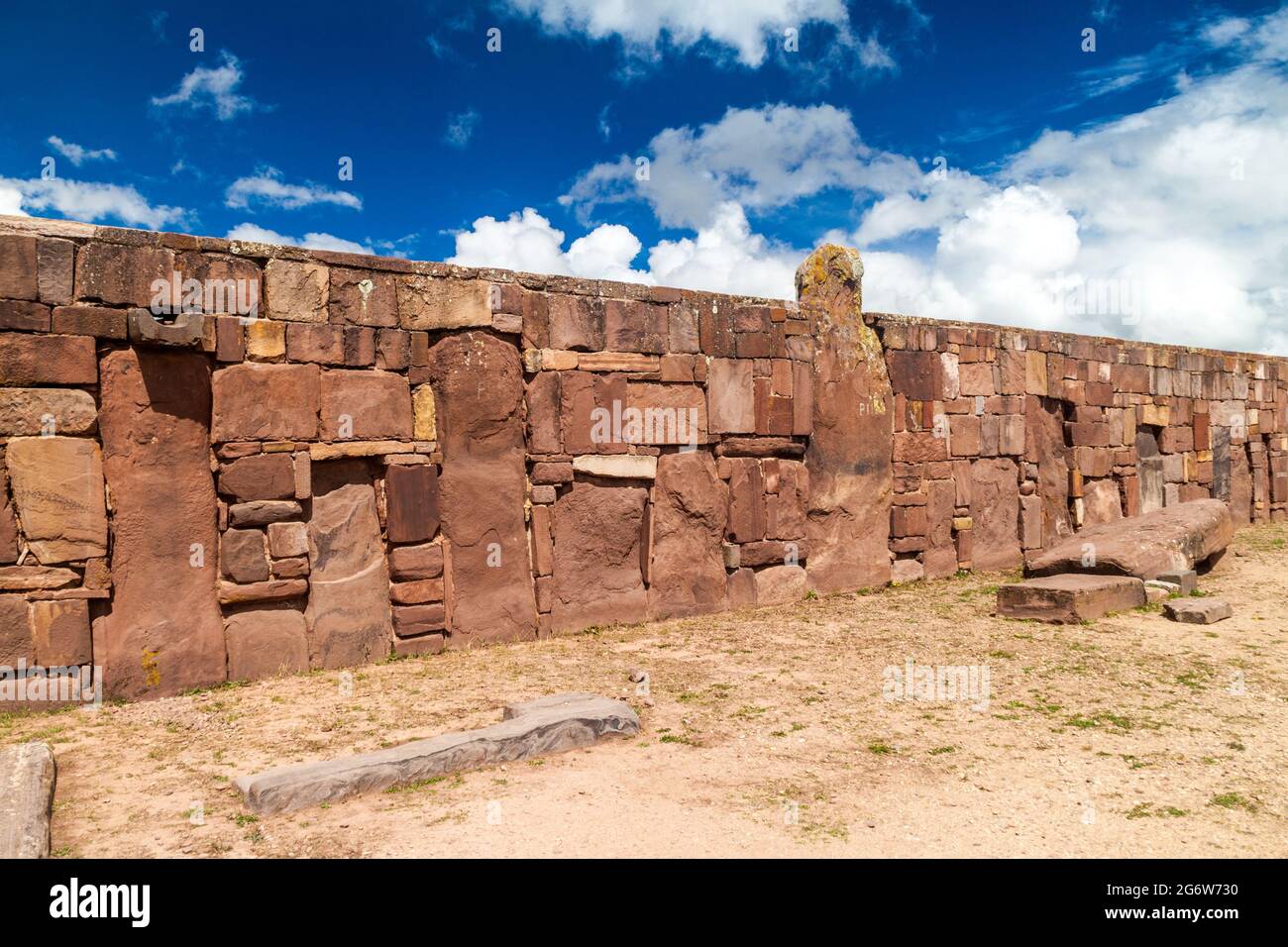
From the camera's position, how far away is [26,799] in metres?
4.15

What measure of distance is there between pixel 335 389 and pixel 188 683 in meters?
2.61

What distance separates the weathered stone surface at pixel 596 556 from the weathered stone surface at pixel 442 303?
193cm

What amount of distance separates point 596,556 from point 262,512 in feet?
10.5

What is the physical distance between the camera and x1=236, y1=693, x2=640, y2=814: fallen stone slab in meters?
4.34

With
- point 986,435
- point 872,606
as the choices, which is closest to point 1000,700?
point 872,606

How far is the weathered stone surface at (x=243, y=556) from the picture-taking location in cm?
688

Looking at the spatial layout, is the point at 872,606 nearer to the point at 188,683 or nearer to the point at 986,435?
the point at 986,435

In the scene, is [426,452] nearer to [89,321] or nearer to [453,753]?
[89,321]

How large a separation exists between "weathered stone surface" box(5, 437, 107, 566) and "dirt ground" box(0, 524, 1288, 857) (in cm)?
119

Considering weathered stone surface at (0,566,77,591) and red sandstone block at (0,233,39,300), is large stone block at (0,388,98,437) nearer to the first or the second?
red sandstone block at (0,233,39,300)

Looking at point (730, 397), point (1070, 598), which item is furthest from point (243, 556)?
point (1070, 598)

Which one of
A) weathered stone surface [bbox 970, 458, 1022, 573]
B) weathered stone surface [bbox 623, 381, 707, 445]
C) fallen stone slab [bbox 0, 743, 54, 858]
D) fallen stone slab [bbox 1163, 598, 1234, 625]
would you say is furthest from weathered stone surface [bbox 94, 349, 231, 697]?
weathered stone surface [bbox 970, 458, 1022, 573]

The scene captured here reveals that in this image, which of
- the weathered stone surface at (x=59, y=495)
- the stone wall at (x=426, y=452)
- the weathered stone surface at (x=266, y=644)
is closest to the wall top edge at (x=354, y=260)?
the stone wall at (x=426, y=452)

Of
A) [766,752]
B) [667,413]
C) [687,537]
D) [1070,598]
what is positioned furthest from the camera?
[687,537]
